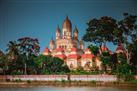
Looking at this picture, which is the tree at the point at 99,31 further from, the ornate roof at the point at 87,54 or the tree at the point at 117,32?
the ornate roof at the point at 87,54

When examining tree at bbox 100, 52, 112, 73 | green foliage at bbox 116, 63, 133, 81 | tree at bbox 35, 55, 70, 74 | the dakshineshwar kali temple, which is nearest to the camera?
green foliage at bbox 116, 63, 133, 81

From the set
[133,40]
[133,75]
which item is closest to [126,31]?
[133,40]

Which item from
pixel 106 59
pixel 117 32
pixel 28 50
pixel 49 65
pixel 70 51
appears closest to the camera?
pixel 117 32

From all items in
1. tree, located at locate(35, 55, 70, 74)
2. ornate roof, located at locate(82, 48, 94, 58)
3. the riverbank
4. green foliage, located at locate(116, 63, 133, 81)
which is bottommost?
the riverbank

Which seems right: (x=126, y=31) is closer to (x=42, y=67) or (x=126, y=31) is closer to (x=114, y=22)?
(x=114, y=22)

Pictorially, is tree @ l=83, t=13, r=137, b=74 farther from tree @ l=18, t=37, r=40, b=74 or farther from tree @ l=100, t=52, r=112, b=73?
tree @ l=18, t=37, r=40, b=74

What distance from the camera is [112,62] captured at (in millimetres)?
11930

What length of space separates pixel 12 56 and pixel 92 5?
2881 millimetres

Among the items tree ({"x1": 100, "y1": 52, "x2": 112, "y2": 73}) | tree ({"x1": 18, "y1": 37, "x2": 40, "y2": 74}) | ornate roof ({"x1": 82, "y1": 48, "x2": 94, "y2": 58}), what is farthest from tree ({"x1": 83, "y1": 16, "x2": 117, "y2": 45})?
ornate roof ({"x1": 82, "y1": 48, "x2": 94, "y2": 58})

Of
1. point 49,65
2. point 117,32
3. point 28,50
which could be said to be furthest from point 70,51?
point 117,32

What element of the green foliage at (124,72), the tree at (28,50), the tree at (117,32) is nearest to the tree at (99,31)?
the tree at (117,32)

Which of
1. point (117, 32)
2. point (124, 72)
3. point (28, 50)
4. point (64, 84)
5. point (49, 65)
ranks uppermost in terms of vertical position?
point (117, 32)

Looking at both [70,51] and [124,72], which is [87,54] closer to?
[70,51]

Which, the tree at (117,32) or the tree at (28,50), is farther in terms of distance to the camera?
the tree at (28,50)
